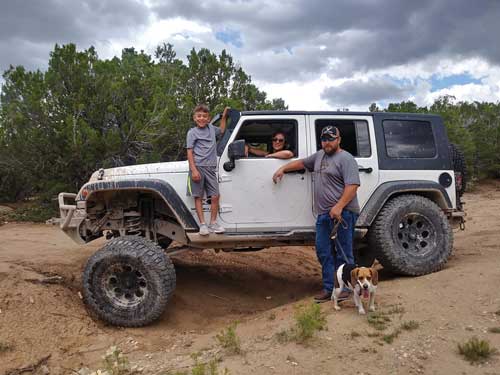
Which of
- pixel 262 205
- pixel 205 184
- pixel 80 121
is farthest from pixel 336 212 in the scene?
pixel 80 121

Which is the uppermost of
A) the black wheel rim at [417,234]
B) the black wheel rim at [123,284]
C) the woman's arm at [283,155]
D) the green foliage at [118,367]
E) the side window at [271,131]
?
the side window at [271,131]

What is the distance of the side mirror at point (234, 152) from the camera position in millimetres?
4363

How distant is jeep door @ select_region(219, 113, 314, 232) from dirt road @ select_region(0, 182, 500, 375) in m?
0.90

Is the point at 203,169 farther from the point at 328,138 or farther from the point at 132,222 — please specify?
the point at 328,138

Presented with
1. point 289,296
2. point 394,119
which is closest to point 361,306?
point 289,296

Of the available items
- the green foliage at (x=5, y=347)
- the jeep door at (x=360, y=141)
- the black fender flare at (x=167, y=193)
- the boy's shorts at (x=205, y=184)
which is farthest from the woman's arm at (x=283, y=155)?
the green foliage at (x=5, y=347)

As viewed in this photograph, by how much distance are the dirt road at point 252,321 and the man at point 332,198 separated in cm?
48

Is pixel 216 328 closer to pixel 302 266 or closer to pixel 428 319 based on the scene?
pixel 428 319

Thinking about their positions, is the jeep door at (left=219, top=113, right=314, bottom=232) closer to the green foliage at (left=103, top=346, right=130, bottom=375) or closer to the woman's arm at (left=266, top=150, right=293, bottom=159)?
the woman's arm at (left=266, top=150, right=293, bottom=159)

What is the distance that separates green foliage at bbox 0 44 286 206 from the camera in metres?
9.93

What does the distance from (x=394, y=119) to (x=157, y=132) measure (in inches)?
283

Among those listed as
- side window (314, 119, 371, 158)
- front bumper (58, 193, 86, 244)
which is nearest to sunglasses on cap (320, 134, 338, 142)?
side window (314, 119, 371, 158)

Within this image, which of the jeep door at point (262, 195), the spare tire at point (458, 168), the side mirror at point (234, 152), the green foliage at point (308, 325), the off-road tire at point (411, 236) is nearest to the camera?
the green foliage at point (308, 325)

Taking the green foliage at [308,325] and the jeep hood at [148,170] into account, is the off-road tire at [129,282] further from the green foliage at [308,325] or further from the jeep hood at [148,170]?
the green foliage at [308,325]
